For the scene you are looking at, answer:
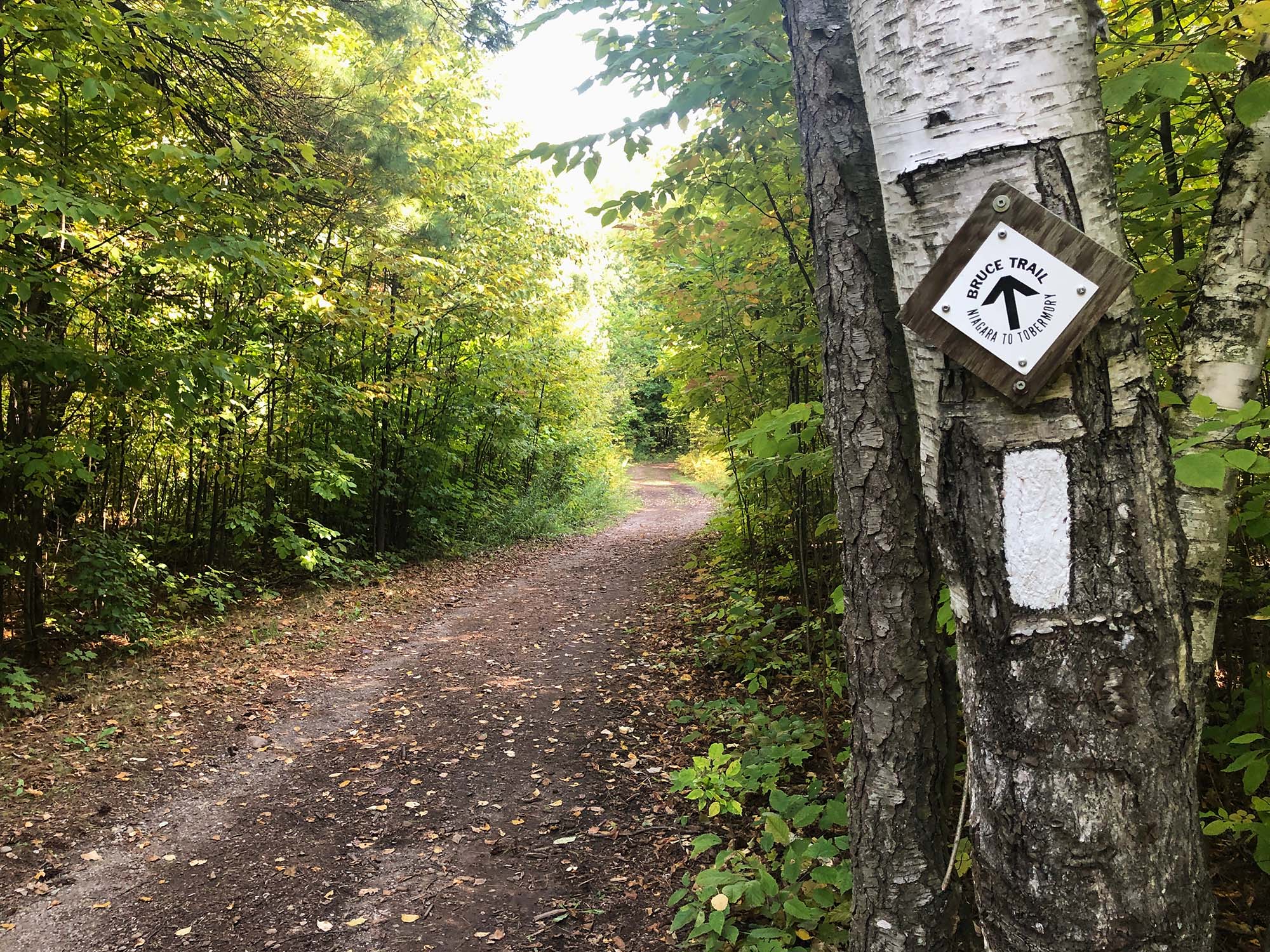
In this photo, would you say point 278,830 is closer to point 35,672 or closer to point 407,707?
point 407,707

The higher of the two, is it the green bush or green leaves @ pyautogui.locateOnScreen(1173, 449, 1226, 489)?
green leaves @ pyautogui.locateOnScreen(1173, 449, 1226, 489)

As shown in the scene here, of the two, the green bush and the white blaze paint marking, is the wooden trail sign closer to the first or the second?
the white blaze paint marking

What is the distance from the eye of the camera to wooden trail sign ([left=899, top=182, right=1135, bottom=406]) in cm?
103

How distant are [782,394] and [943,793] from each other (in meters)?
4.60

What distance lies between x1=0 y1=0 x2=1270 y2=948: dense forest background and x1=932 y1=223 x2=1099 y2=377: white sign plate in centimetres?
55

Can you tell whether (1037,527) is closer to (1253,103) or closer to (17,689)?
(1253,103)

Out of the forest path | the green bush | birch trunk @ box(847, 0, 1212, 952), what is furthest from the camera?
the green bush

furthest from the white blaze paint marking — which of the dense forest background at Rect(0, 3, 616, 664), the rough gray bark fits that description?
the dense forest background at Rect(0, 3, 616, 664)

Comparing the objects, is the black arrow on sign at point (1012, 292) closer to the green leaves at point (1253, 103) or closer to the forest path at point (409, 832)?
the green leaves at point (1253, 103)

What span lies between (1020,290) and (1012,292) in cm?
1

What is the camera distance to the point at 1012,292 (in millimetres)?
1072

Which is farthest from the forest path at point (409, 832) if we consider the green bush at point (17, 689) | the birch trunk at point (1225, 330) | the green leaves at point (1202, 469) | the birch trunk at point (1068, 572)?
the green leaves at point (1202, 469)

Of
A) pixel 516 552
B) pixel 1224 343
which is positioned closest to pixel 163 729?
pixel 1224 343

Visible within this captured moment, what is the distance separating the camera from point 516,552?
40.2 feet
